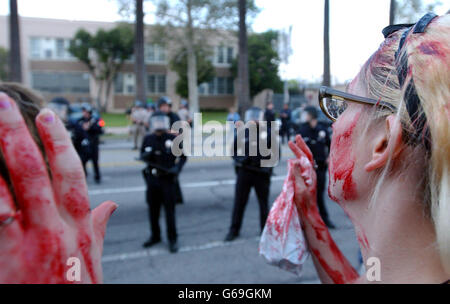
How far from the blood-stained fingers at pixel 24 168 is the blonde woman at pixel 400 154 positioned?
0.77 metres

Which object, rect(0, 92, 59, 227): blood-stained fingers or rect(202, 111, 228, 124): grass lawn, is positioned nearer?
rect(0, 92, 59, 227): blood-stained fingers

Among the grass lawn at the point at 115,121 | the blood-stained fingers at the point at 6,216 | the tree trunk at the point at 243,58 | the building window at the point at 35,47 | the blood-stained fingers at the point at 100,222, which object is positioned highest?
the building window at the point at 35,47

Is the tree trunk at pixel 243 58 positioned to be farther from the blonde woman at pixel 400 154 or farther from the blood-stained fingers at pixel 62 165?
the blood-stained fingers at pixel 62 165

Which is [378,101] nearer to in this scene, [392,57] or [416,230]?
[392,57]

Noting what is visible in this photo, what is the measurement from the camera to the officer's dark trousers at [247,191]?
4820 millimetres

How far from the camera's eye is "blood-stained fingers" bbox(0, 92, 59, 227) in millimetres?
743

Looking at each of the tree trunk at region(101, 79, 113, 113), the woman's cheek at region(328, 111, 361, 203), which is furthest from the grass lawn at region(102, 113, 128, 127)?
the woman's cheek at region(328, 111, 361, 203)

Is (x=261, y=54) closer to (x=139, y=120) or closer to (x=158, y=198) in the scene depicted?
(x=139, y=120)

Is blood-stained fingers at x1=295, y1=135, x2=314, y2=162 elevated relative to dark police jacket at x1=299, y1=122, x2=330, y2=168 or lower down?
elevated

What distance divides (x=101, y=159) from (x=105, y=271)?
25.8 ft

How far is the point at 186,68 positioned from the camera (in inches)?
1316

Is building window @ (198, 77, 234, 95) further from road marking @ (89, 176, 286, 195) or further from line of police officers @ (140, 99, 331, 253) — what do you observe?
line of police officers @ (140, 99, 331, 253)

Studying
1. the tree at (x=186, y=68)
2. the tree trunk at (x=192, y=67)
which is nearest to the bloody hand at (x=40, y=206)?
the tree trunk at (x=192, y=67)

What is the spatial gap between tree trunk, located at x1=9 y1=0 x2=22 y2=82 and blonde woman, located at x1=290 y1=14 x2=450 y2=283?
11.3 m
